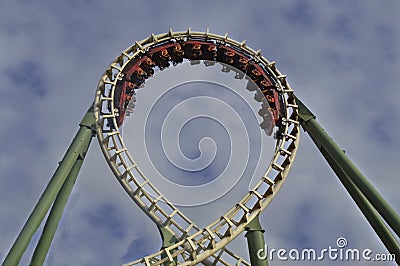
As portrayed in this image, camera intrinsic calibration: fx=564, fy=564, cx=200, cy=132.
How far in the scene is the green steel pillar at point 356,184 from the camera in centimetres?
939

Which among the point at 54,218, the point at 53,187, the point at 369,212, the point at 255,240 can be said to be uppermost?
the point at 53,187

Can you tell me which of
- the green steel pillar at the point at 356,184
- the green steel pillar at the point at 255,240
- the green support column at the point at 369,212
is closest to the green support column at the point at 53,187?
the green steel pillar at the point at 255,240

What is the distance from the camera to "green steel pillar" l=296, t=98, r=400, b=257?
9391 millimetres

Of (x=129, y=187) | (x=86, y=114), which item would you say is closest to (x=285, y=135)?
(x=129, y=187)

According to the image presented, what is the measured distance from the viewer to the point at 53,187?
980 centimetres

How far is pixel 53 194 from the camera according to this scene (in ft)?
32.0

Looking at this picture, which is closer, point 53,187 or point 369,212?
point 53,187

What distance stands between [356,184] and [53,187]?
5.30 m

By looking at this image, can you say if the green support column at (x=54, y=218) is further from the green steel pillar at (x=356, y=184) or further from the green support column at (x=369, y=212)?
the green support column at (x=369, y=212)

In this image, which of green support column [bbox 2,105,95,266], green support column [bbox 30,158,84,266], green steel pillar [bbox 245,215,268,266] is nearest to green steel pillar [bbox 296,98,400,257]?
green steel pillar [bbox 245,215,268,266]

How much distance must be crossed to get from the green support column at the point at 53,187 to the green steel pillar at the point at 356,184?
4129 mm

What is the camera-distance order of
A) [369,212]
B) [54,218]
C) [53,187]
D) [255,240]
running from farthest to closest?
[369,212], [54,218], [53,187], [255,240]

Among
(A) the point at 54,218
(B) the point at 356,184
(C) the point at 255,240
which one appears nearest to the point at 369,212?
(B) the point at 356,184

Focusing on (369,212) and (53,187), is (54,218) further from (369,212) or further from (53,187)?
(369,212)
